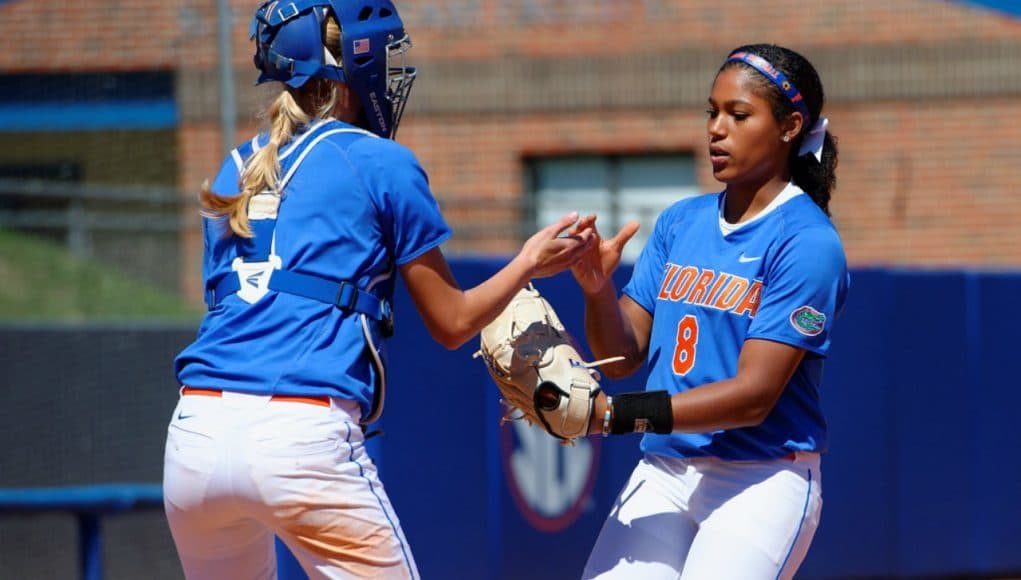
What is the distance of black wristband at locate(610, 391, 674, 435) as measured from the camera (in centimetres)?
346

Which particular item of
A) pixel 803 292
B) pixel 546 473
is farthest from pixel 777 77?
pixel 546 473

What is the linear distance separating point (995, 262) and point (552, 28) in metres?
4.75

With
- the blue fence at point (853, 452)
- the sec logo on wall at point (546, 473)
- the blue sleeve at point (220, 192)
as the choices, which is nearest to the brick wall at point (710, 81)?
the blue fence at point (853, 452)

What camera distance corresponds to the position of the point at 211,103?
393 inches

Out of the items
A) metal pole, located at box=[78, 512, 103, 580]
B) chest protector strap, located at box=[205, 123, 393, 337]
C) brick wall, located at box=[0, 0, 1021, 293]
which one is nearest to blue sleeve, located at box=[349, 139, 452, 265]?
chest protector strap, located at box=[205, 123, 393, 337]

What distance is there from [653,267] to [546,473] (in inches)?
114

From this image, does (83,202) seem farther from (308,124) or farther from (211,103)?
(308,124)

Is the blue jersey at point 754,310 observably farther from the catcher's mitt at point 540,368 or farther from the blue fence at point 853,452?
the blue fence at point 853,452

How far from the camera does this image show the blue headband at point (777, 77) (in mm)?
3666

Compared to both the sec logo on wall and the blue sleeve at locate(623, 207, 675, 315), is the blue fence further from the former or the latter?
the blue sleeve at locate(623, 207, 675, 315)

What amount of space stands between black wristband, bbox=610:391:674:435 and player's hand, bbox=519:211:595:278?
387 mm

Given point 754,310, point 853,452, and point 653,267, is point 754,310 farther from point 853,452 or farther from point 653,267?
point 853,452

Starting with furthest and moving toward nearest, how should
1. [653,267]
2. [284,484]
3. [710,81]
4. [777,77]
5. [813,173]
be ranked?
[710,81], [653,267], [813,173], [777,77], [284,484]

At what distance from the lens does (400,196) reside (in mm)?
3201
